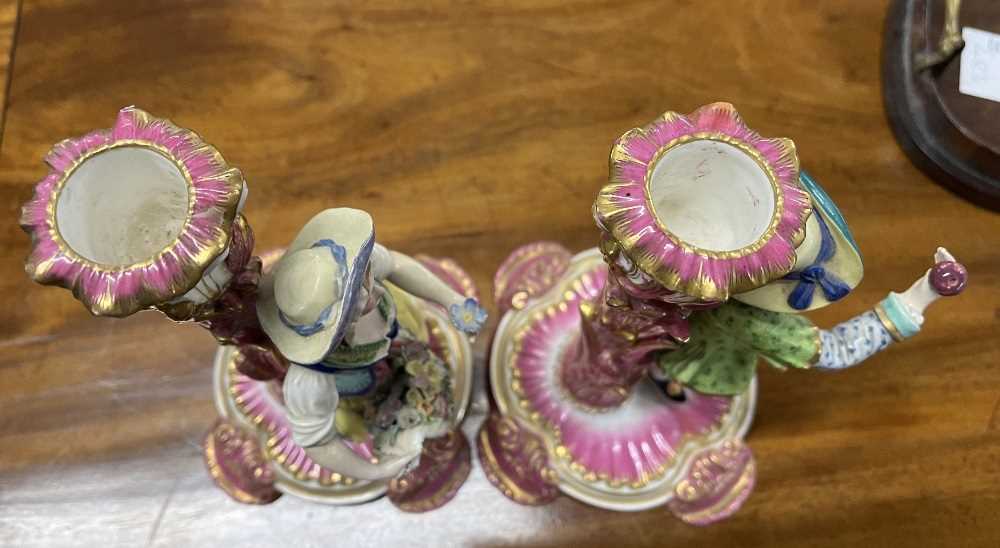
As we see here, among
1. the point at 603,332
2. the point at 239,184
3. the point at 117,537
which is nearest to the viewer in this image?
the point at 239,184

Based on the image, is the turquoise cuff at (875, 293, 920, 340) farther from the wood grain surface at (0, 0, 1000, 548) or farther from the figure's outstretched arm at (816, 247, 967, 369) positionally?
the wood grain surface at (0, 0, 1000, 548)

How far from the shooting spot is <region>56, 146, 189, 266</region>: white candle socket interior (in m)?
0.37

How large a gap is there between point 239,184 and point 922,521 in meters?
0.68

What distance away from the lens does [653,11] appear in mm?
800

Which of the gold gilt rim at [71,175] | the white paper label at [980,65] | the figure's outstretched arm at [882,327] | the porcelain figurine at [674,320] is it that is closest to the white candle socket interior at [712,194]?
the porcelain figurine at [674,320]

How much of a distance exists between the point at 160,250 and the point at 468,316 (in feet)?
0.78

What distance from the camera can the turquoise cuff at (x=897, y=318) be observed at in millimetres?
482

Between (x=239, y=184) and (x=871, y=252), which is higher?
(x=239, y=184)

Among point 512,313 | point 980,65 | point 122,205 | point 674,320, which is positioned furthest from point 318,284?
point 980,65

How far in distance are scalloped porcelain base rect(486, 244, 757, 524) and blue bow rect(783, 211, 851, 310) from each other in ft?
0.85

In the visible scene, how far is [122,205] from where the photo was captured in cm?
40

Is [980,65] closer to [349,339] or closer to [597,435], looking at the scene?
[597,435]

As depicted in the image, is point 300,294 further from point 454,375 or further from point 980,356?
point 980,356

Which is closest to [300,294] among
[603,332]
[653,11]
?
[603,332]
